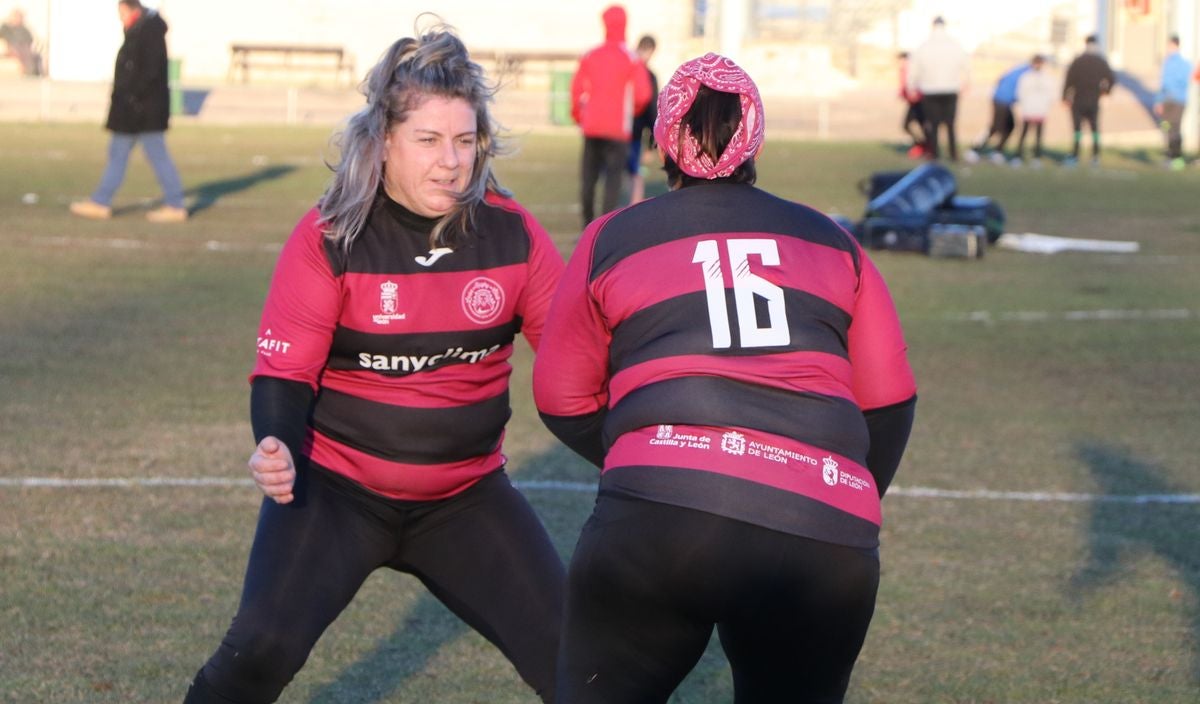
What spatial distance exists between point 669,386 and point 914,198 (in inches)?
578

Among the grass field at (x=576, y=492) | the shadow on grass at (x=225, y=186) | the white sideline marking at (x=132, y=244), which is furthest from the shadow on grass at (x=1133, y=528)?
the shadow on grass at (x=225, y=186)

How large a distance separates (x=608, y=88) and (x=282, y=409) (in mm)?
13170

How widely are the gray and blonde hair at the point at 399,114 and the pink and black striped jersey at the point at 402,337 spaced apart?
48 millimetres

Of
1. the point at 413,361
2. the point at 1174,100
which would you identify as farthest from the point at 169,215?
the point at 1174,100

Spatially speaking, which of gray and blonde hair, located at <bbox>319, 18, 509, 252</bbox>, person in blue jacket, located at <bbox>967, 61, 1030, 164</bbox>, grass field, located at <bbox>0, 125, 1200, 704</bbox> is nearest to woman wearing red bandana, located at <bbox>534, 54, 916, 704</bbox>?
gray and blonde hair, located at <bbox>319, 18, 509, 252</bbox>

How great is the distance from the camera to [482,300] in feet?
13.2

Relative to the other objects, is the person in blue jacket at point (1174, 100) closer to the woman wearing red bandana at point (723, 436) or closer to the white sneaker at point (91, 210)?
the white sneaker at point (91, 210)

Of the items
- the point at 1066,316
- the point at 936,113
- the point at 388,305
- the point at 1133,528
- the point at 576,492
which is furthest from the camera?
the point at 936,113

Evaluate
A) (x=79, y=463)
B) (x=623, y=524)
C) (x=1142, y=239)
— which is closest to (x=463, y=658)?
(x=623, y=524)

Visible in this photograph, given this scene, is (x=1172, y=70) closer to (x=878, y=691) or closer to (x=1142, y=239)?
(x=1142, y=239)

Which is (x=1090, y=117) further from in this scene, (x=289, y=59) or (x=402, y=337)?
(x=402, y=337)

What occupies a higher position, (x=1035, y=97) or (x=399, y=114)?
(x=1035, y=97)

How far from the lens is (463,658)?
539 centimetres

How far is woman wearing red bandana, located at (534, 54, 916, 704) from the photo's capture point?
9.59 feet
